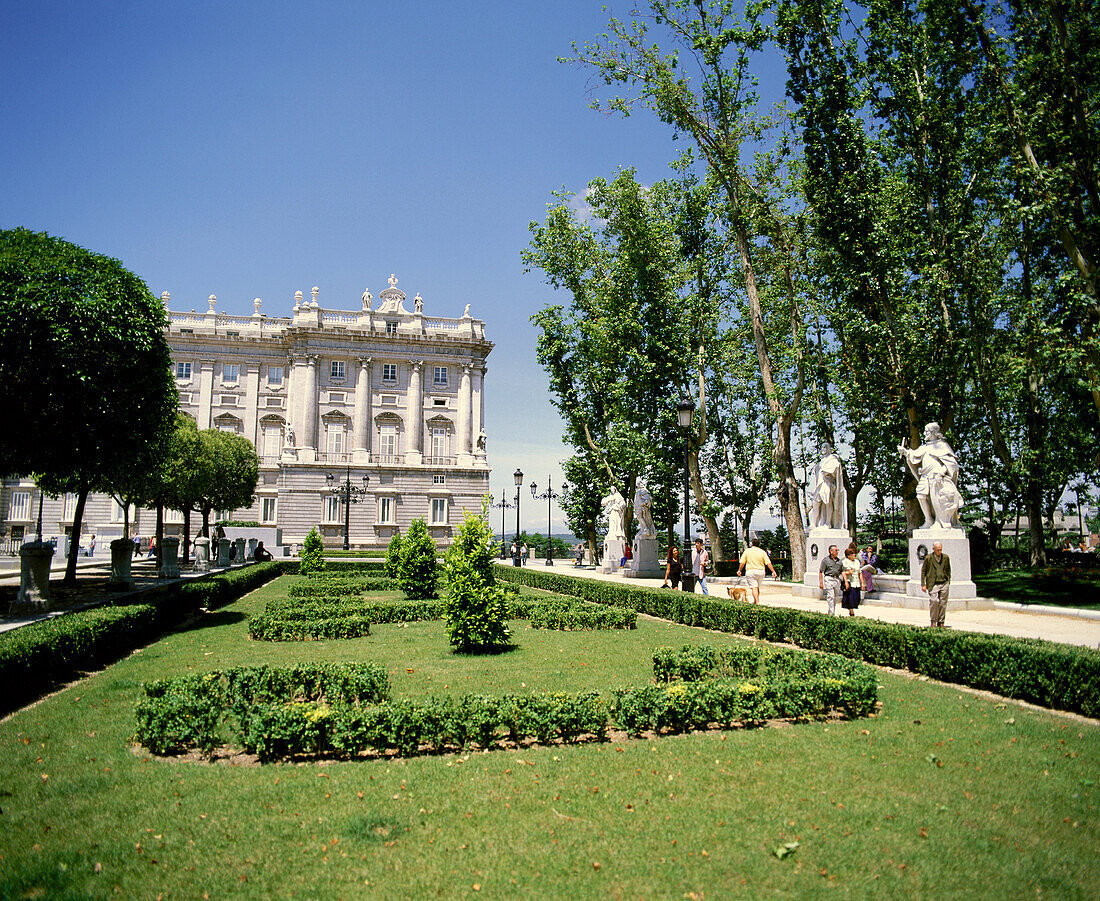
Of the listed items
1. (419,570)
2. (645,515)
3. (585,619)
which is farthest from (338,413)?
(585,619)

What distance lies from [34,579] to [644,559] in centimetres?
1972

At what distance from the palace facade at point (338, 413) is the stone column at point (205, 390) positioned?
78 millimetres

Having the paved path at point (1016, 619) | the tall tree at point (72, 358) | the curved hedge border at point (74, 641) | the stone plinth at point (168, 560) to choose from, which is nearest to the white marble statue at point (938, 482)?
the paved path at point (1016, 619)

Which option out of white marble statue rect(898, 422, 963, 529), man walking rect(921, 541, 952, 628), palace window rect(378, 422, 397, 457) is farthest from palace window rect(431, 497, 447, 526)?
man walking rect(921, 541, 952, 628)

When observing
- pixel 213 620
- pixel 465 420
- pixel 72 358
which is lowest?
pixel 213 620

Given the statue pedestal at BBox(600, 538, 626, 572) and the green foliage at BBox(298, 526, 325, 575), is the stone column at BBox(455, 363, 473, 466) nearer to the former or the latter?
the statue pedestal at BBox(600, 538, 626, 572)

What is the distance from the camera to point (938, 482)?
53.5 ft

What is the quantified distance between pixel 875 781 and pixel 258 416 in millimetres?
56892

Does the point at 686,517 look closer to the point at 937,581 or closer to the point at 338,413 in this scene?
the point at 937,581

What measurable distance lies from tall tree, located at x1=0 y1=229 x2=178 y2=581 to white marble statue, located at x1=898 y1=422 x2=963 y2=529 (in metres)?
17.6

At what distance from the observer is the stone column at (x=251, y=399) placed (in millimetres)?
55781

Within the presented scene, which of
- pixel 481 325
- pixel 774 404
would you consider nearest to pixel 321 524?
pixel 481 325

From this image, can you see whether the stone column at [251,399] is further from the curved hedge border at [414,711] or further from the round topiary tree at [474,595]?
the curved hedge border at [414,711]

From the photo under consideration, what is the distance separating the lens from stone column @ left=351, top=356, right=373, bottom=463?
5372 centimetres
